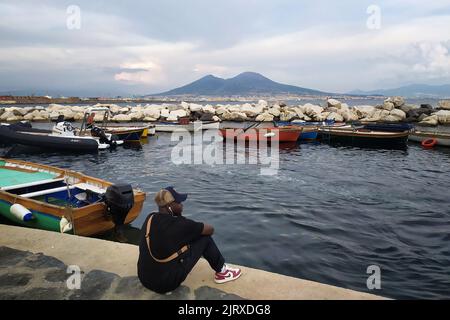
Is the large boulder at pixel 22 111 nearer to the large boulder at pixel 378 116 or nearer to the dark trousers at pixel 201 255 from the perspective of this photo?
the large boulder at pixel 378 116

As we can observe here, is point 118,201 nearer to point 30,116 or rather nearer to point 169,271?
point 169,271

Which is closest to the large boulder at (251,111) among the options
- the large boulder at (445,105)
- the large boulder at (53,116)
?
the large boulder at (445,105)

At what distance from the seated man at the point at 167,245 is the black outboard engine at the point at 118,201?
3.99m

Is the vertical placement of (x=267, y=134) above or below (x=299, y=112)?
below

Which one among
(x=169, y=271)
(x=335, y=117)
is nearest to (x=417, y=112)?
(x=335, y=117)

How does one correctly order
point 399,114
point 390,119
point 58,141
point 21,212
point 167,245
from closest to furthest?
point 167,245, point 21,212, point 58,141, point 390,119, point 399,114

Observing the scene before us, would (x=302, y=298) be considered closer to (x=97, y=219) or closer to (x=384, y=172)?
(x=97, y=219)

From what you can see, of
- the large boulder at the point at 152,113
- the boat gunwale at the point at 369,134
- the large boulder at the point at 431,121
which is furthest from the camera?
the large boulder at the point at 152,113

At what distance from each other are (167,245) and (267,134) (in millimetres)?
26462

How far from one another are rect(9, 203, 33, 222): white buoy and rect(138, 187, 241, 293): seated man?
566 cm

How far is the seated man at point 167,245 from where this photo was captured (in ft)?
14.6

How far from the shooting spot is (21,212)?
8750 millimetres

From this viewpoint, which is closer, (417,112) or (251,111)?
(417,112)

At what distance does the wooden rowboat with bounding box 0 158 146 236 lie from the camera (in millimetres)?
8367
